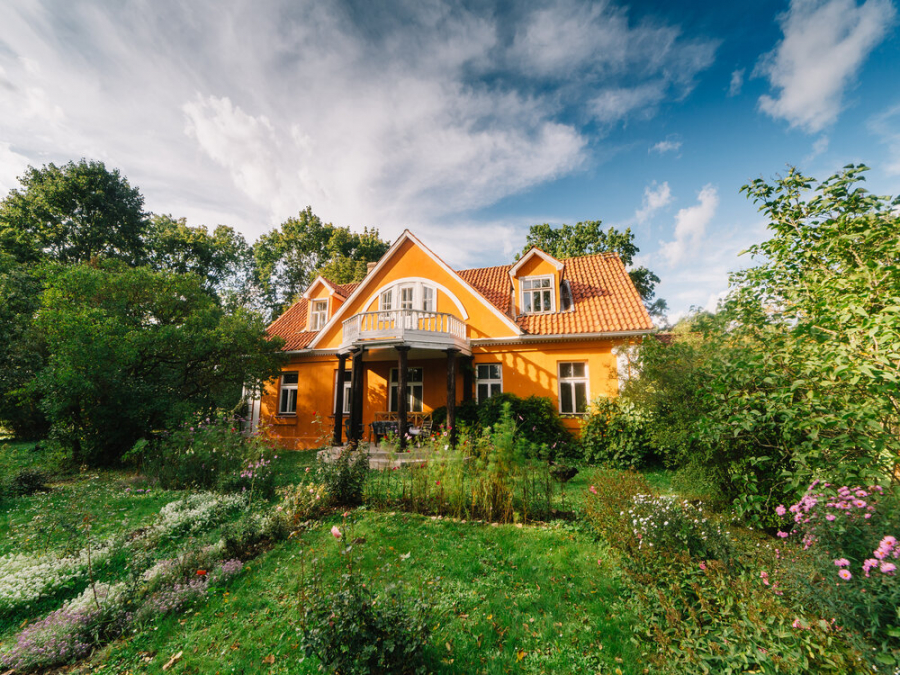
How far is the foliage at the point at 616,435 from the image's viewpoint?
1048cm

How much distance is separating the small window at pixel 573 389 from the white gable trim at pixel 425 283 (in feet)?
14.3

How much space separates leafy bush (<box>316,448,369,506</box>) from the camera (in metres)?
6.81

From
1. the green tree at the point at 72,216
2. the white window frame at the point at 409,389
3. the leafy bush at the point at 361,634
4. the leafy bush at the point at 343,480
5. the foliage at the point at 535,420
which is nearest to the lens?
the leafy bush at the point at 361,634

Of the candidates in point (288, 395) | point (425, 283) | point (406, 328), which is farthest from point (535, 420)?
point (288, 395)

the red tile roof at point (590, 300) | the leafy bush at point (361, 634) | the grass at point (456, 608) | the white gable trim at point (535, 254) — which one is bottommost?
the grass at point (456, 608)

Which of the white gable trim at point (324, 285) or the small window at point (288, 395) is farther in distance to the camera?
the white gable trim at point (324, 285)

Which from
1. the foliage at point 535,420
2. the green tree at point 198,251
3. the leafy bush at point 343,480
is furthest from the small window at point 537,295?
the green tree at point 198,251

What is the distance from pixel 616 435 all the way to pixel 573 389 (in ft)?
8.22

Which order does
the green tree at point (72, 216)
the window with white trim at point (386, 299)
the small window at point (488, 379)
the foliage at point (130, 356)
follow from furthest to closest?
the green tree at point (72, 216), the window with white trim at point (386, 299), the small window at point (488, 379), the foliage at point (130, 356)

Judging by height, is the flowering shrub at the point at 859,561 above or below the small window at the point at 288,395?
below

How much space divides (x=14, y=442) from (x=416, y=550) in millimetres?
25285

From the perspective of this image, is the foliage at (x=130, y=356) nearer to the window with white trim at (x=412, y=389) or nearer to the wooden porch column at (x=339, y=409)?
the wooden porch column at (x=339, y=409)

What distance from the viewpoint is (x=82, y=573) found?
15.0 ft

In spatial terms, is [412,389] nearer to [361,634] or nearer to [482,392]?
[482,392]
